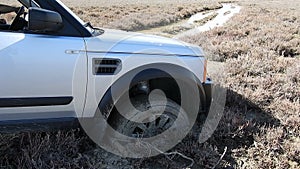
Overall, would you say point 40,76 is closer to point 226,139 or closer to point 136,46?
point 136,46

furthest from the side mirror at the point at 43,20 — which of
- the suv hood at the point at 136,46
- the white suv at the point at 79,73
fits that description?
the suv hood at the point at 136,46

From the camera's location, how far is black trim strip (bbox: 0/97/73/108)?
282 centimetres

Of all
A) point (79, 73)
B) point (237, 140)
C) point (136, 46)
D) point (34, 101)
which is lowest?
point (237, 140)

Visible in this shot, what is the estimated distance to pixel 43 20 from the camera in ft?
8.70

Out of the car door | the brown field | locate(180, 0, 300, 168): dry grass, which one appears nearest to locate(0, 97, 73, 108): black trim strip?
the car door

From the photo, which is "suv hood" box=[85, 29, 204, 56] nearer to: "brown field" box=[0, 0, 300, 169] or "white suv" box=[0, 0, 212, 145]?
"white suv" box=[0, 0, 212, 145]

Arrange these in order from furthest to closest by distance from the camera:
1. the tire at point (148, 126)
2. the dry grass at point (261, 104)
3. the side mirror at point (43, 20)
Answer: the dry grass at point (261, 104)
the tire at point (148, 126)
the side mirror at point (43, 20)

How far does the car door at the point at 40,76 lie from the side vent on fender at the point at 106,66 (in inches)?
4.2

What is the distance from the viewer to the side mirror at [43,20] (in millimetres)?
2615

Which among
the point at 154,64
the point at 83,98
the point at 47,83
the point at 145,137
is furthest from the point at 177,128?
the point at 47,83

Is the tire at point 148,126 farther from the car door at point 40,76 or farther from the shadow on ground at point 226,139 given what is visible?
the car door at point 40,76

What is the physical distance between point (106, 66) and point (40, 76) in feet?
1.88

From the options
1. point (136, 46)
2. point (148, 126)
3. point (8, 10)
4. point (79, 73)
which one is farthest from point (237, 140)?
point (8, 10)

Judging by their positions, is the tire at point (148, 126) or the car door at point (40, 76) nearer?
the car door at point (40, 76)
